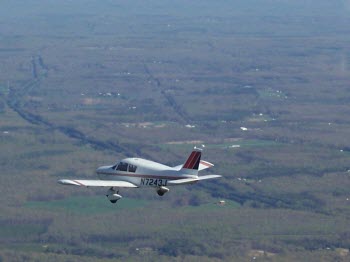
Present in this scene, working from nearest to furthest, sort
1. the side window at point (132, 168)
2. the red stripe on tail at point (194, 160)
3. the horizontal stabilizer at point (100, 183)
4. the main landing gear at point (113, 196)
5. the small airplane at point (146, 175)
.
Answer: the red stripe on tail at point (194, 160), the horizontal stabilizer at point (100, 183), the small airplane at point (146, 175), the main landing gear at point (113, 196), the side window at point (132, 168)

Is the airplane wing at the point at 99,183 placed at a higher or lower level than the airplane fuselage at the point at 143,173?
lower

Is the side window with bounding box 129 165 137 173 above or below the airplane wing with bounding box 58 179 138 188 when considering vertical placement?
above

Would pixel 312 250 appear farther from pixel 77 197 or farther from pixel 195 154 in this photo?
pixel 195 154

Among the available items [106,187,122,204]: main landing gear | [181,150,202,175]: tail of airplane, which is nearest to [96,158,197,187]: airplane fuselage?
[181,150,202,175]: tail of airplane

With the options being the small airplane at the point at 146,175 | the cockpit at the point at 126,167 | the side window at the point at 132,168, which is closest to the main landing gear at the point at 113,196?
the small airplane at the point at 146,175

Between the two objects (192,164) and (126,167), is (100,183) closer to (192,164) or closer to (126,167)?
(126,167)

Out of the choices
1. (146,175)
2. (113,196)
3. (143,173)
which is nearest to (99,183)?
(113,196)

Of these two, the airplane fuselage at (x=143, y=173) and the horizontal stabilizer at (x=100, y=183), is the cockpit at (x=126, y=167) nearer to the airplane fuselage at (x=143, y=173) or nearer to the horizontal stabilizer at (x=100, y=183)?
the airplane fuselage at (x=143, y=173)

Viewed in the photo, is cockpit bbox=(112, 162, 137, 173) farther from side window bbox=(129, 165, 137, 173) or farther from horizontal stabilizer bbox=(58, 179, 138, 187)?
horizontal stabilizer bbox=(58, 179, 138, 187)
